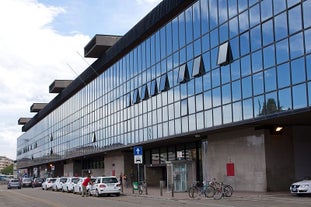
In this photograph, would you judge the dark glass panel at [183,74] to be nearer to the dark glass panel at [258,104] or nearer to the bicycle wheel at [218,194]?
the dark glass panel at [258,104]

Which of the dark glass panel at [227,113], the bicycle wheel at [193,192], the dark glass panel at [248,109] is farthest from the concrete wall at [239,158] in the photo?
the bicycle wheel at [193,192]

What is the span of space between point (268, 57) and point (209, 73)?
725 cm

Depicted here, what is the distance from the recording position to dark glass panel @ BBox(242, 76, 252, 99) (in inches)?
1215

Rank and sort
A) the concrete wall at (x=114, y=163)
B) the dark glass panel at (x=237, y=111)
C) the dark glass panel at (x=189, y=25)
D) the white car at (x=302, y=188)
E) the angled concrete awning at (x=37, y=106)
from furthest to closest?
1. the angled concrete awning at (x=37, y=106)
2. the concrete wall at (x=114, y=163)
3. the dark glass panel at (x=189, y=25)
4. the dark glass panel at (x=237, y=111)
5. the white car at (x=302, y=188)

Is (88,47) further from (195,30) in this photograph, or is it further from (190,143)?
(195,30)

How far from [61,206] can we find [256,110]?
486 inches

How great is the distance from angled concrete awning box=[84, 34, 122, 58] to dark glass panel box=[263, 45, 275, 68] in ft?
110

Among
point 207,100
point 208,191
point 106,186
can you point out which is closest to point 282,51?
point 207,100

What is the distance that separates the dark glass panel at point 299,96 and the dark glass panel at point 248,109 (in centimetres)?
421

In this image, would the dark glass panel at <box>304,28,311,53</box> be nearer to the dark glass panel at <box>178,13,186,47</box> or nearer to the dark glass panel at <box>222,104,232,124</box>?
the dark glass panel at <box>222,104,232,124</box>

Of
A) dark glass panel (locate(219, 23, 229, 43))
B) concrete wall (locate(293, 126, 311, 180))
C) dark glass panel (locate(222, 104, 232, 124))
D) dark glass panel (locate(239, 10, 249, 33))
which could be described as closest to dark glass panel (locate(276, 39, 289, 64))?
dark glass panel (locate(239, 10, 249, 33))

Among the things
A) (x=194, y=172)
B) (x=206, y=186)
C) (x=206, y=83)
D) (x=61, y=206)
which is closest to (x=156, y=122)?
(x=194, y=172)

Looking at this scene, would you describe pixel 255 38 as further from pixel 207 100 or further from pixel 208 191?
pixel 208 191

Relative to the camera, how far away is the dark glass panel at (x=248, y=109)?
3073 cm
